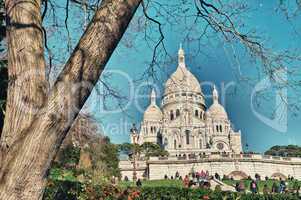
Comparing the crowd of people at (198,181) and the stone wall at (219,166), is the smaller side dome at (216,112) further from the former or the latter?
the crowd of people at (198,181)

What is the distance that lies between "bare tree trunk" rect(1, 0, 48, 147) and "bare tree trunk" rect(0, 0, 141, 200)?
0.09 meters

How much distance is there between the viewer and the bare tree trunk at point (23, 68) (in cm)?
321

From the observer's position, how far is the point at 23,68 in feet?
11.1

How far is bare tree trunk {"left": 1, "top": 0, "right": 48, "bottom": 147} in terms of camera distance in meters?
3.21

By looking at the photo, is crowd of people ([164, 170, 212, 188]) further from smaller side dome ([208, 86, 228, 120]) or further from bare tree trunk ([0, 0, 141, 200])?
smaller side dome ([208, 86, 228, 120])

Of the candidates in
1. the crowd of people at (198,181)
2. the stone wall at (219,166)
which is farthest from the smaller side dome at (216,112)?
the crowd of people at (198,181)

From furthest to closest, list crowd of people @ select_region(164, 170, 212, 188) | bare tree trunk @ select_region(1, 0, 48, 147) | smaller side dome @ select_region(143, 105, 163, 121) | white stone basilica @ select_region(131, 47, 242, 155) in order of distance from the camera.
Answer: smaller side dome @ select_region(143, 105, 163, 121) → white stone basilica @ select_region(131, 47, 242, 155) → crowd of people @ select_region(164, 170, 212, 188) → bare tree trunk @ select_region(1, 0, 48, 147)

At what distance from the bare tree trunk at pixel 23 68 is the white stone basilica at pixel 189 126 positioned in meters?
73.2

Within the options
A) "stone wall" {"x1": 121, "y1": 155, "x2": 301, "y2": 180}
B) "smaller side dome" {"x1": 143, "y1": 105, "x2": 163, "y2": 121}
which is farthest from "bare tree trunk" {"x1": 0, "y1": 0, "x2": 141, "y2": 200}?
"smaller side dome" {"x1": 143, "y1": 105, "x2": 163, "y2": 121}

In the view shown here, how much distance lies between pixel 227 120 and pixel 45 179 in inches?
3464

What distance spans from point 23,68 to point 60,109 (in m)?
0.49

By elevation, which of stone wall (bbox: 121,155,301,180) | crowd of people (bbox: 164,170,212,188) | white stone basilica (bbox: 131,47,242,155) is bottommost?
crowd of people (bbox: 164,170,212,188)

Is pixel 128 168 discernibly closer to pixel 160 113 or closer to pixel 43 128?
pixel 160 113

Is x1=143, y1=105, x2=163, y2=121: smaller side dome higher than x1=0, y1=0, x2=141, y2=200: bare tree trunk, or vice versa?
x1=143, y1=105, x2=163, y2=121: smaller side dome
